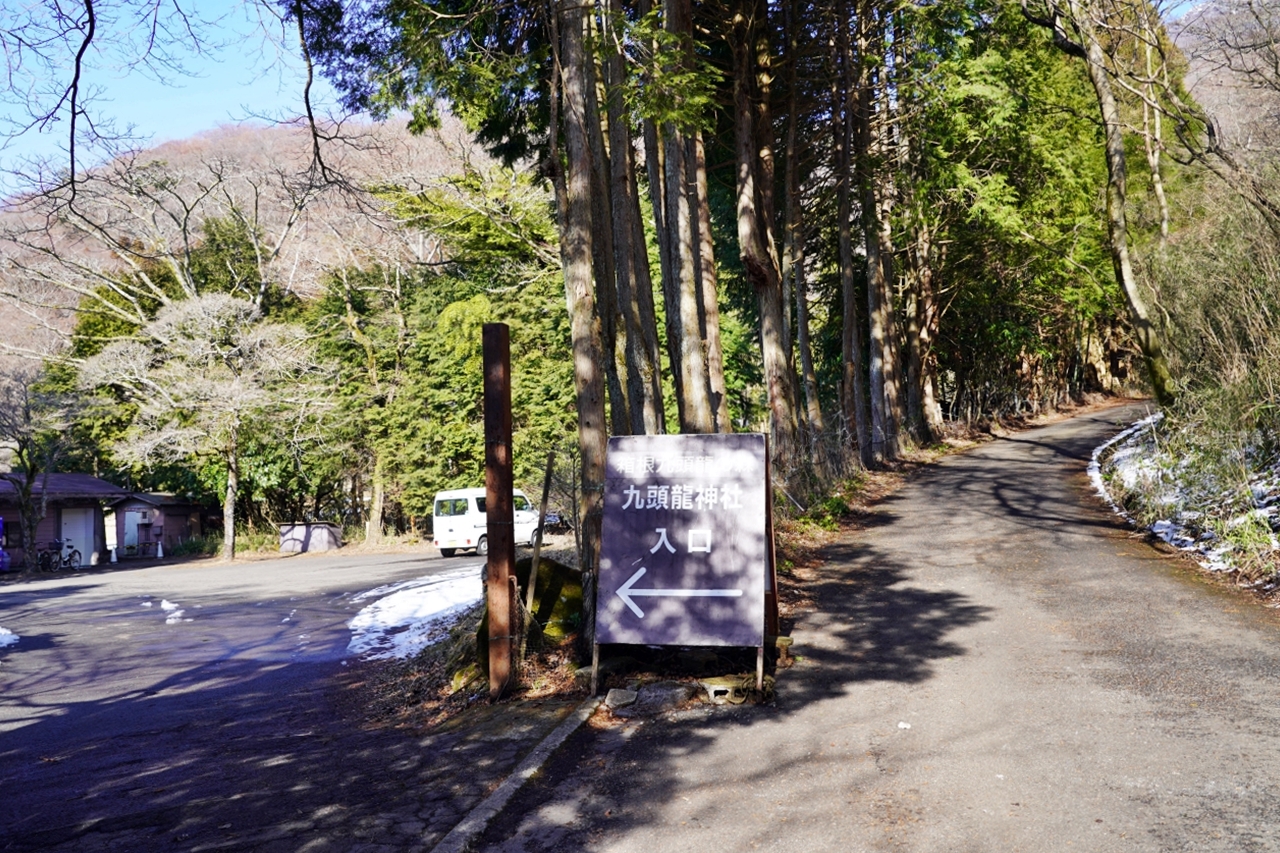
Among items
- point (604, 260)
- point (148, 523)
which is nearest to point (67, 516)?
point (148, 523)

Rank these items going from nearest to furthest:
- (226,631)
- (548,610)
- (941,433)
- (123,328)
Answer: (548,610) < (226,631) < (941,433) < (123,328)

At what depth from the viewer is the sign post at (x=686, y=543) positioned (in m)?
7.37

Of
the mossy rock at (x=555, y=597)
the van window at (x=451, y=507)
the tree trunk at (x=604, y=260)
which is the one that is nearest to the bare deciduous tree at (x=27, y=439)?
the van window at (x=451, y=507)

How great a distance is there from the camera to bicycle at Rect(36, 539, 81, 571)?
3603 cm

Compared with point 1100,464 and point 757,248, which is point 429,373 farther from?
point 1100,464

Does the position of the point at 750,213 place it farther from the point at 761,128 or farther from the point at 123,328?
the point at 123,328

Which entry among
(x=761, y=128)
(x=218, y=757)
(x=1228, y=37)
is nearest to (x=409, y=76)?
(x=218, y=757)

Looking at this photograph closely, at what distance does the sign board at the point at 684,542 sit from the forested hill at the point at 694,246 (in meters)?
0.82

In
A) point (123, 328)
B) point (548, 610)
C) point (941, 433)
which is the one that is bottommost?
point (548, 610)

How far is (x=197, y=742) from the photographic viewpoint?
8227mm

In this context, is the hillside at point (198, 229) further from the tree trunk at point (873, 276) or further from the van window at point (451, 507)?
the tree trunk at point (873, 276)

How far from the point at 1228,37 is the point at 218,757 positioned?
14.4 m

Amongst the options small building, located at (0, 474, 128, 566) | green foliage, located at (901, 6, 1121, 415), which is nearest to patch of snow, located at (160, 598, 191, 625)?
green foliage, located at (901, 6, 1121, 415)

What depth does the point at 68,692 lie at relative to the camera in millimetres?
11258
